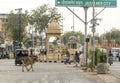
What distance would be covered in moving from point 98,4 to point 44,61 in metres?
27.1

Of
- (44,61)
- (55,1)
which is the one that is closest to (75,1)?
(55,1)

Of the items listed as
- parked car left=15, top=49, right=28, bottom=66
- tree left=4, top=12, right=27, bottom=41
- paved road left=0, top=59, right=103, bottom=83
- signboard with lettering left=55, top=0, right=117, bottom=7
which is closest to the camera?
paved road left=0, top=59, right=103, bottom=83

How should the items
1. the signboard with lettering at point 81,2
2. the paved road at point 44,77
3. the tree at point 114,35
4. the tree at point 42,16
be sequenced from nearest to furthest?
1. the paved road at point 44,77
2. the signboard with lettering at point 81,2
3. the tree at point 42,16
4. the tree at point 114,35

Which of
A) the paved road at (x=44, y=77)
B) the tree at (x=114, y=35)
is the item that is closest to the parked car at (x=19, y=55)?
the paved road at (x=44, y=77)

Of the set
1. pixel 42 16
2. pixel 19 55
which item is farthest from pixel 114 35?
pixel 19 55

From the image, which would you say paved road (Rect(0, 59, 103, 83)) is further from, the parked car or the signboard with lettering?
the parked car

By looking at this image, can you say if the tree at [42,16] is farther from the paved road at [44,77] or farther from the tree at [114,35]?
the tree at [114,35]

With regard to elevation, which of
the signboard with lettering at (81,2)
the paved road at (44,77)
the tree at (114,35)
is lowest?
the paved road at (44,77)

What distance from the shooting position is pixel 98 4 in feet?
141

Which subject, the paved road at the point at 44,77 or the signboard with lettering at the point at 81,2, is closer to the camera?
the paved road at the point at 44,77

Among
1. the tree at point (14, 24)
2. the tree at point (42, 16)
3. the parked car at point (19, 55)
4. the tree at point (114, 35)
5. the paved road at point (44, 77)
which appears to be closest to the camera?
the paved road at point (44, 77)

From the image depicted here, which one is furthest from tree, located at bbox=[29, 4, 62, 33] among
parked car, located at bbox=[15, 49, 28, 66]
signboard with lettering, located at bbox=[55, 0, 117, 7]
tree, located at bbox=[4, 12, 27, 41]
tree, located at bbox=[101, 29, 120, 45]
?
tree, located at bbox=[101, 29, 120, 45]

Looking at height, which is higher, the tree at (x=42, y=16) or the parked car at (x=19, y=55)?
the tree at (x=42, y=16)

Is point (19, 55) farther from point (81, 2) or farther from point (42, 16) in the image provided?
point (42, 16)
